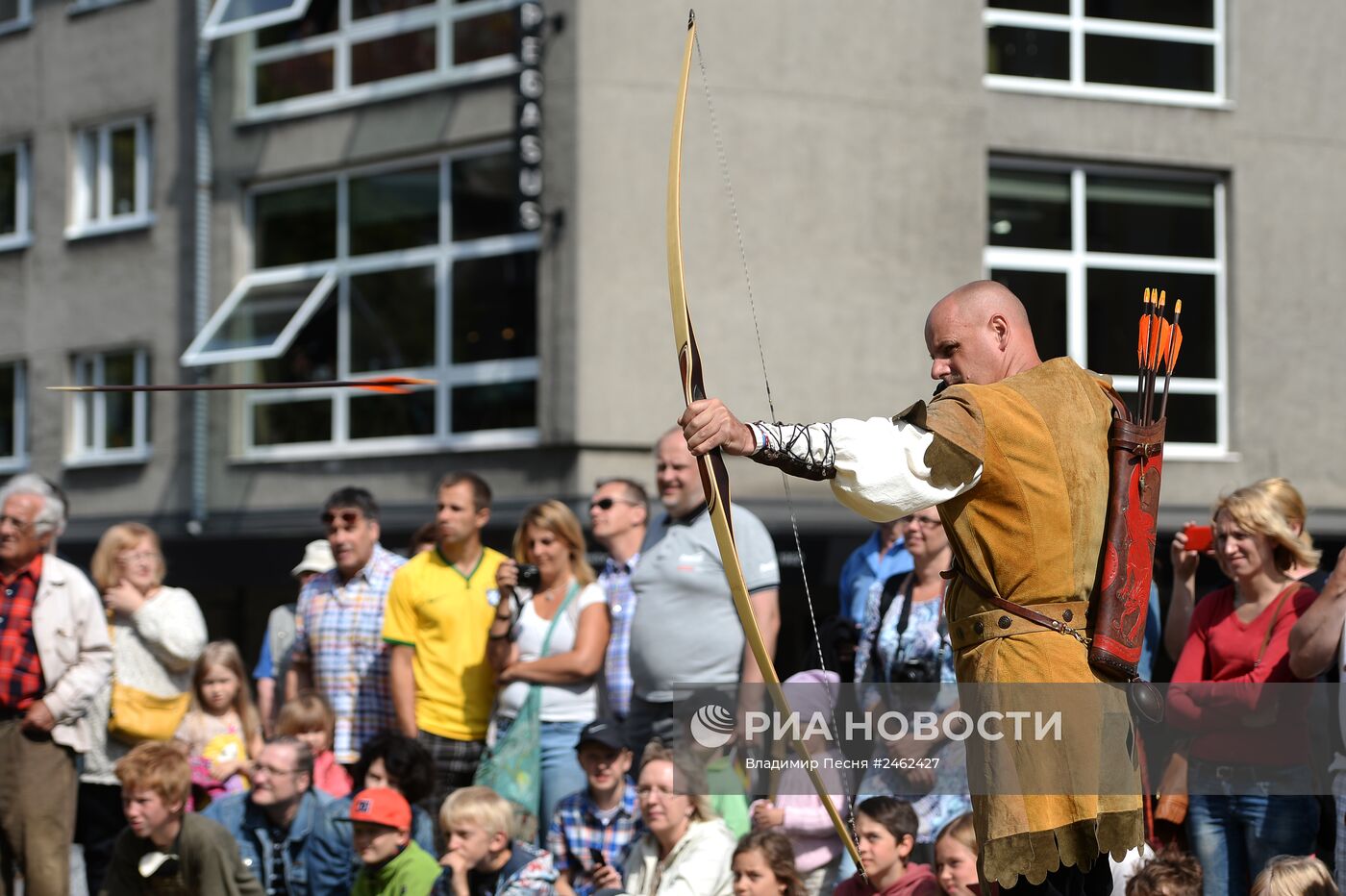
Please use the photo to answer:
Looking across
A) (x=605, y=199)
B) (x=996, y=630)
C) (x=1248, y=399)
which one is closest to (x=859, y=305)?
(x=605, y=199)

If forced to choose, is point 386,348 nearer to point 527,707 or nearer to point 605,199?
point 605,199

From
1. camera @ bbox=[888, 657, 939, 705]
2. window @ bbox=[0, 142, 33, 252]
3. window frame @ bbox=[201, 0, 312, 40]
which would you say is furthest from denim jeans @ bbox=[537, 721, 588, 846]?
window @ bbox=[0, 142, 33, 252]

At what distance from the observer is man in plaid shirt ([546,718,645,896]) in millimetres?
6355

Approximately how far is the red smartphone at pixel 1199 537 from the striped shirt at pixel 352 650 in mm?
3282

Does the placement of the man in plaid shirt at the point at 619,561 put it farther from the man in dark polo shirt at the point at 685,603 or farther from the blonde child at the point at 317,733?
the blonde child at the point at 317,733

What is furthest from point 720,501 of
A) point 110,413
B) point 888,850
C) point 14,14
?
point 14,14

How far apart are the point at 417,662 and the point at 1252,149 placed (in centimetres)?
1051

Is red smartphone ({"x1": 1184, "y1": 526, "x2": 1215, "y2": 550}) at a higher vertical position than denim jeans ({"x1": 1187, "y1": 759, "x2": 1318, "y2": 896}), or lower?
higher

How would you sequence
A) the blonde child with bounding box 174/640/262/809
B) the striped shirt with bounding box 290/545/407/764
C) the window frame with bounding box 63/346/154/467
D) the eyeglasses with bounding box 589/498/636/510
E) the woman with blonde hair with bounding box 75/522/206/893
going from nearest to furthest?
1. the eyeglasses with bounding box 589/498/636/510
2. the woman with blonde hair with bounding box 75/522/206/893
3. the striped shirt with bounding box 290/545/407/764
4. the blonde child with bounding box 174/640/262/809
5. the window frame with bounding box 63/346/154/467

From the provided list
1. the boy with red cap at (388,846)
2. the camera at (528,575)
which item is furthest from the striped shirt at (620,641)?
the boy with red cap at (388,846)

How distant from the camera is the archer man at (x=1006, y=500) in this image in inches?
135

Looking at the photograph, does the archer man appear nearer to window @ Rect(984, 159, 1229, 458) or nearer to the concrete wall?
window @ Rect(984, 159, 1229, 458)

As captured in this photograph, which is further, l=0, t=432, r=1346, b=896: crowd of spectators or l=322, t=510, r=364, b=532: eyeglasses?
l=322, t=510, r=364, b=532: eyeglasses

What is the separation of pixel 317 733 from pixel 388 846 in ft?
3.33
